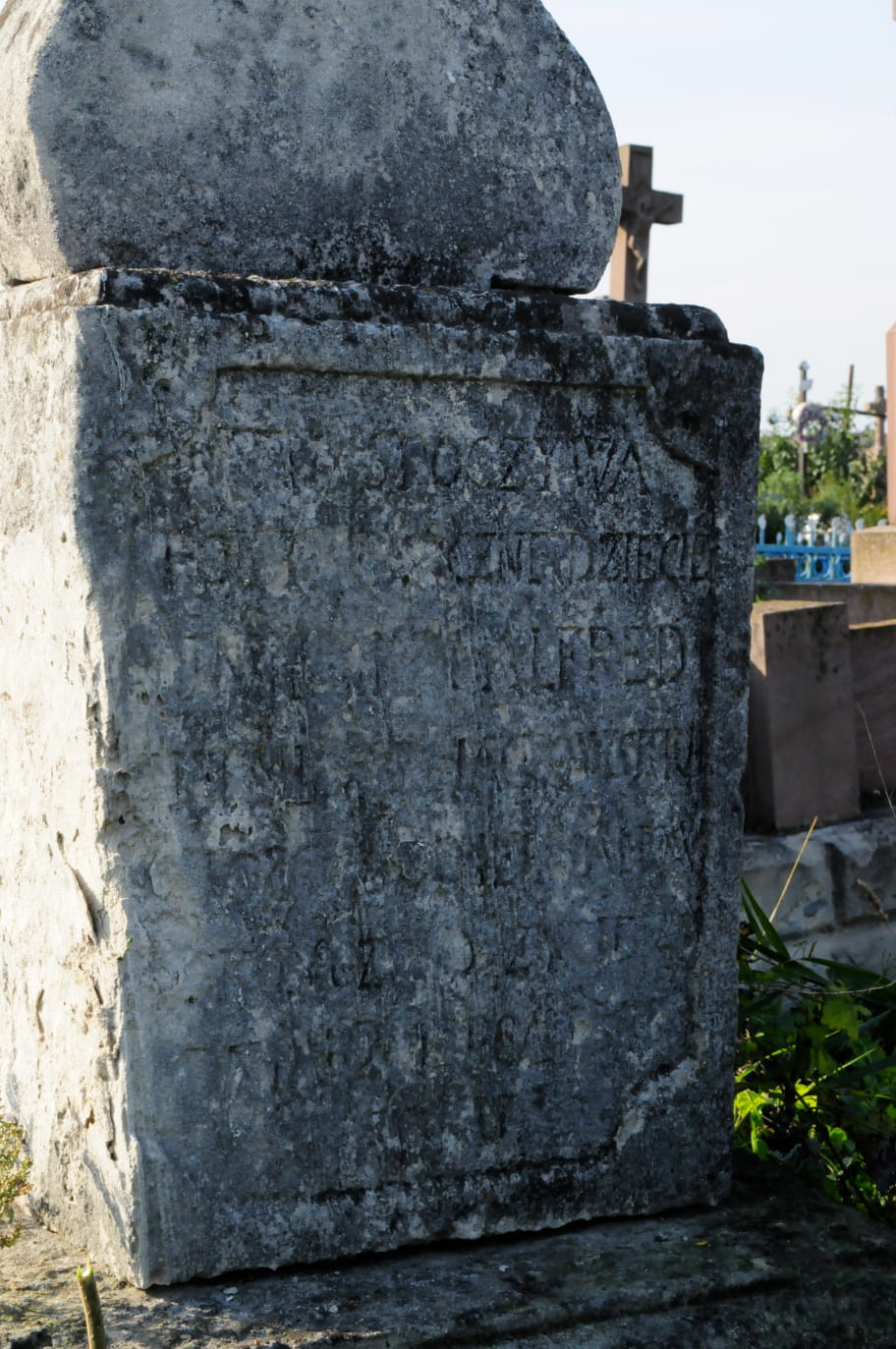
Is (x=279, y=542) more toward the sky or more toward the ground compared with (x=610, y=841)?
more toward the sky

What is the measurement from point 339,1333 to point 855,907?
2.54m

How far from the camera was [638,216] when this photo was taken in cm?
776

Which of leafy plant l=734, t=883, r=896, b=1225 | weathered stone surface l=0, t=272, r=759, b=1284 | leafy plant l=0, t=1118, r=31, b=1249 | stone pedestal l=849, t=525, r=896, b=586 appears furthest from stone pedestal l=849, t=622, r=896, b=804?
stone pedestal l=849, t=525, r=896, b=586

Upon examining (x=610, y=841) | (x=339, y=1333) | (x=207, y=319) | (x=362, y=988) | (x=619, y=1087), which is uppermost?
(x=207, y=319)

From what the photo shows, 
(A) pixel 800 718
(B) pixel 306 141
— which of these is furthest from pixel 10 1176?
(A) pixel 800 718

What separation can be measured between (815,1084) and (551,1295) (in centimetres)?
99

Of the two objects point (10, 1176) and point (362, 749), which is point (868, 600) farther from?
point (10, 1176)

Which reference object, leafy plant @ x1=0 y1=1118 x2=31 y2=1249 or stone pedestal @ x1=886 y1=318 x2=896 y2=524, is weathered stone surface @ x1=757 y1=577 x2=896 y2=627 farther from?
leafy plant @ x1=0 y1=1118 x2=31 y2=1249

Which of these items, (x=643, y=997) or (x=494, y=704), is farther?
(x=643, y=997)

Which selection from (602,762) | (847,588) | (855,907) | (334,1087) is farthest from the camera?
(847,588)

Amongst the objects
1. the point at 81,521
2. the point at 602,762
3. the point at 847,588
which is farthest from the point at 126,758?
the point at 847,588

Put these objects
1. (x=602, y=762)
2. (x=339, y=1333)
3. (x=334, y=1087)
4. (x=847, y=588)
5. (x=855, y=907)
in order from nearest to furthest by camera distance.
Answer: (x=339, y=1333) < (x=334, y=1087) < (x=602, y=762) < (x=855, y=907) < (x=847, y=588)

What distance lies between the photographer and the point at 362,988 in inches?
79.8

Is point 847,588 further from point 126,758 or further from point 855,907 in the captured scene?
point 126,758
